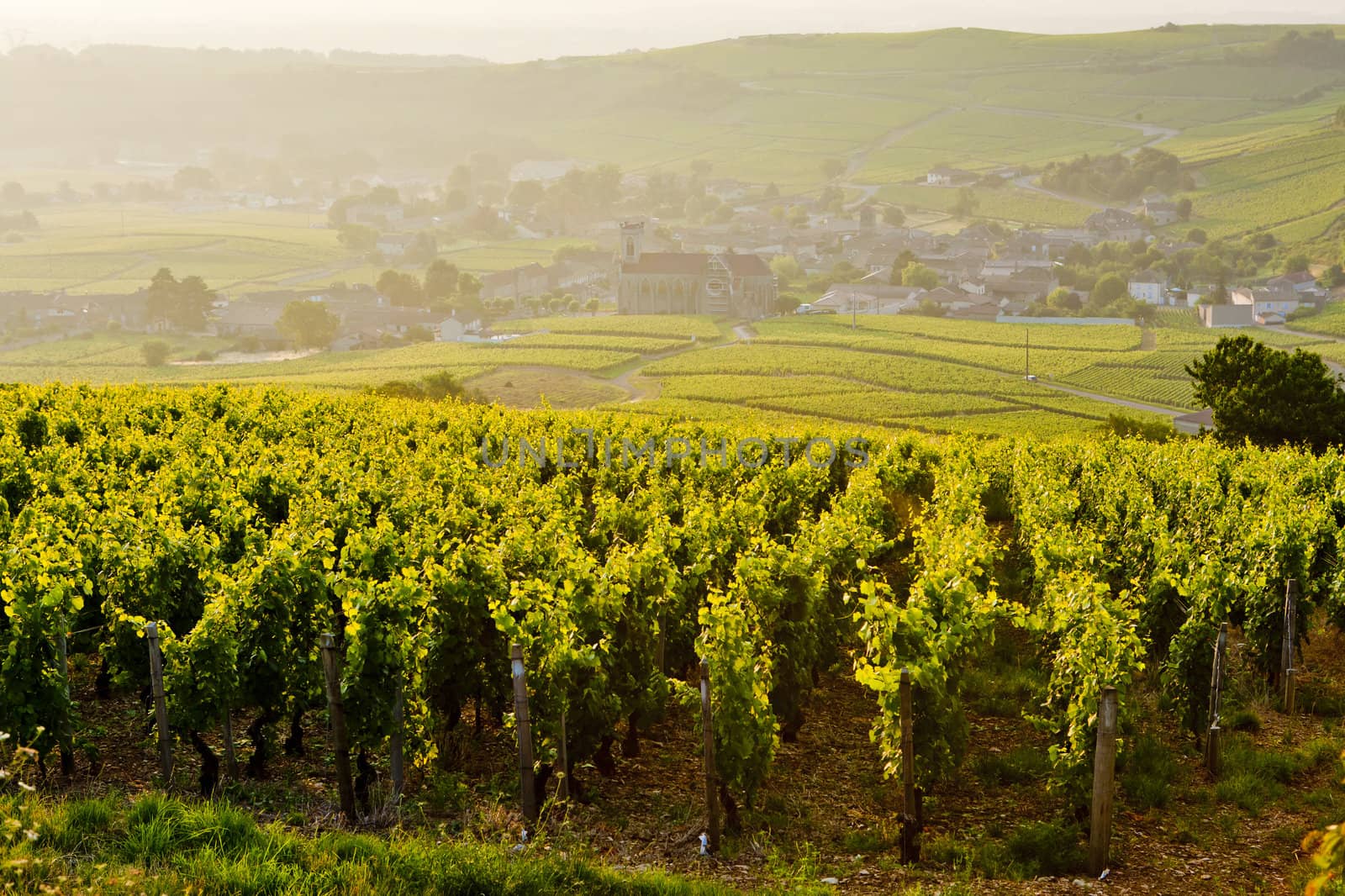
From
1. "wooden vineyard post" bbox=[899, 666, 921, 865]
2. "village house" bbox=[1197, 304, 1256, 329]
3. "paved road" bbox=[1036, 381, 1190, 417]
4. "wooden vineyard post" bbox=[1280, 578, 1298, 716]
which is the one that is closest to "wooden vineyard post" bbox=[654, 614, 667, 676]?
"wooden vineyard post" bbox=[899, 666, 921, 865]

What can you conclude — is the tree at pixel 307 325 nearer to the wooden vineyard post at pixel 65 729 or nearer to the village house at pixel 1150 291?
the village house at pixel 1150 291

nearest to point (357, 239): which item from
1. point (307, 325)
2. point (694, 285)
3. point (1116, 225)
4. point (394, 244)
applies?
point (394, 244)

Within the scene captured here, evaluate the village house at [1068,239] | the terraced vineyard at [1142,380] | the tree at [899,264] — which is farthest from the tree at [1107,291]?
the terraced vineyard at [1142,380]

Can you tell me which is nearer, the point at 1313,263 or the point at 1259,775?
the point at 1259,775

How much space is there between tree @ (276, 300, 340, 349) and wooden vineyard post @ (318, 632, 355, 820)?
108 meters

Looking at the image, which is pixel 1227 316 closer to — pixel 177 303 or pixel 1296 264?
pixel 1296 264

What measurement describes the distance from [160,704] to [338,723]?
165 centimetres

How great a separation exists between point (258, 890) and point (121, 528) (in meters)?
6.63

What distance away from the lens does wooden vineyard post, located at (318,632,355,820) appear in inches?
372

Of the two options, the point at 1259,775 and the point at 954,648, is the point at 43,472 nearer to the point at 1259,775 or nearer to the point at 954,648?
the point at 954,648

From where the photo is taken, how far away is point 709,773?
31.1 ft

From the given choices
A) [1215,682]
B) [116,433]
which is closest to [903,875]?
[1215,682]

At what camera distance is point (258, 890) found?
777 centimetres

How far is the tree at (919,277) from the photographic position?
14157 centimetres
